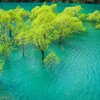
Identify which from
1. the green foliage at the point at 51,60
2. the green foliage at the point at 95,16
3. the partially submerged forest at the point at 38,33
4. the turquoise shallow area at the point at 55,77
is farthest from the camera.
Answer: the green foliage at the point at 95,16

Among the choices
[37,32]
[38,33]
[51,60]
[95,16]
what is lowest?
[51,60]

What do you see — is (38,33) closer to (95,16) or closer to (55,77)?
(55,77)

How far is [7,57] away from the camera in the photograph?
33750 mm

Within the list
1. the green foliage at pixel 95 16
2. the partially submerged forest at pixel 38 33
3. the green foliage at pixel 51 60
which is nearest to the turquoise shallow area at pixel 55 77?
the green foliage at pixel 51 60

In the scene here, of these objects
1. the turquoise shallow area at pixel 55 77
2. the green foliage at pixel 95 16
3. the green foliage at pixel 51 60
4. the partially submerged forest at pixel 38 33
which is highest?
the green foliage at pixel 95 16

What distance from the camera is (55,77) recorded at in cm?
2672

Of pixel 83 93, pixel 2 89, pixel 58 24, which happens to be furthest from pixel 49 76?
pixel 58 24

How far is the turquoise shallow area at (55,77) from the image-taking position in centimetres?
2222

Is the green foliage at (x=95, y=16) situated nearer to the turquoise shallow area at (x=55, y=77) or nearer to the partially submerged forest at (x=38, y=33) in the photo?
the partially submerged forest at (x=38, y=33)

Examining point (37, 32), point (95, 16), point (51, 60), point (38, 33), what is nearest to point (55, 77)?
point (51, 60)

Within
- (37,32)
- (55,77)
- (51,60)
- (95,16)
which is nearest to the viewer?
(55,77)

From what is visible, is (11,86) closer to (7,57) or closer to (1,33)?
(7,57)

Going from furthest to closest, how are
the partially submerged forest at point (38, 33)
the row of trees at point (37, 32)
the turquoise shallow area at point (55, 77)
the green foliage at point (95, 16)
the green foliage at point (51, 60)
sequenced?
the green foliage at point (95, 16) < the row of trees at point (37, 32) < the partially submerged forest at point (38, 33) < the green foliage at point (51, 60) < the turquoise shallow area at point (55, 77)

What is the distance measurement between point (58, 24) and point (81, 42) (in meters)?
11.5
